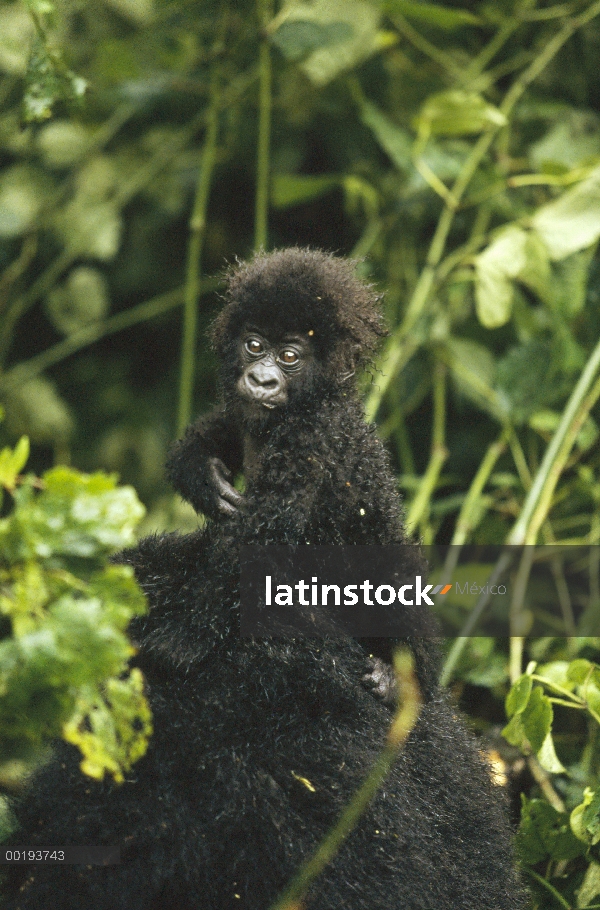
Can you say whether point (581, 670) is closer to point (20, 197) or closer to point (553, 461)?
point (553, 461)

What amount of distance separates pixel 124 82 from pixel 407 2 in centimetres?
109

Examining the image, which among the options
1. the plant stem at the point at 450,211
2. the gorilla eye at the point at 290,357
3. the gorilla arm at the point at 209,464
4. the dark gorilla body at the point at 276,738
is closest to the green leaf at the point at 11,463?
the dark gorilla body at the point at 276,738

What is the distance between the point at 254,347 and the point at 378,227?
157 centimetres

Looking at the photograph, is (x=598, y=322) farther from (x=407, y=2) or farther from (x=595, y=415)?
(x=407, y=2)

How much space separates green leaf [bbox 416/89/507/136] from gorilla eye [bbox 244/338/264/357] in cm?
131

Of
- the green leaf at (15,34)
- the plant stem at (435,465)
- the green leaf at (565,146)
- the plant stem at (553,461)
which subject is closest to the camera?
the plant stem at (553,461)

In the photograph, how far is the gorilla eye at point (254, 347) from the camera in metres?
1.58

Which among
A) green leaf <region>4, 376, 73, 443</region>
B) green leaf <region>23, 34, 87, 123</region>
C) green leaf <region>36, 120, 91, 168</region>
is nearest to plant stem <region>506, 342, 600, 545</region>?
green leaf <region>23, 34, 87, 123</region>

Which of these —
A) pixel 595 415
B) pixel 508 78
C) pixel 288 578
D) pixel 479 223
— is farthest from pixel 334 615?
pixel 508 78

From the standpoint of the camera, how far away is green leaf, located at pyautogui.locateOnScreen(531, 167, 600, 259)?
2301 mm

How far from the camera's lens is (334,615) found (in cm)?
133

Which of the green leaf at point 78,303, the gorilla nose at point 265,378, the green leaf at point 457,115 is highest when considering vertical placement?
the green leaf at point 457,115

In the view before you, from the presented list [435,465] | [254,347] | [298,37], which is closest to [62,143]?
[298,37]

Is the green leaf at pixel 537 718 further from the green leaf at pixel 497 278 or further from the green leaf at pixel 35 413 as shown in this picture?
the green leaf at pixel 35 413
